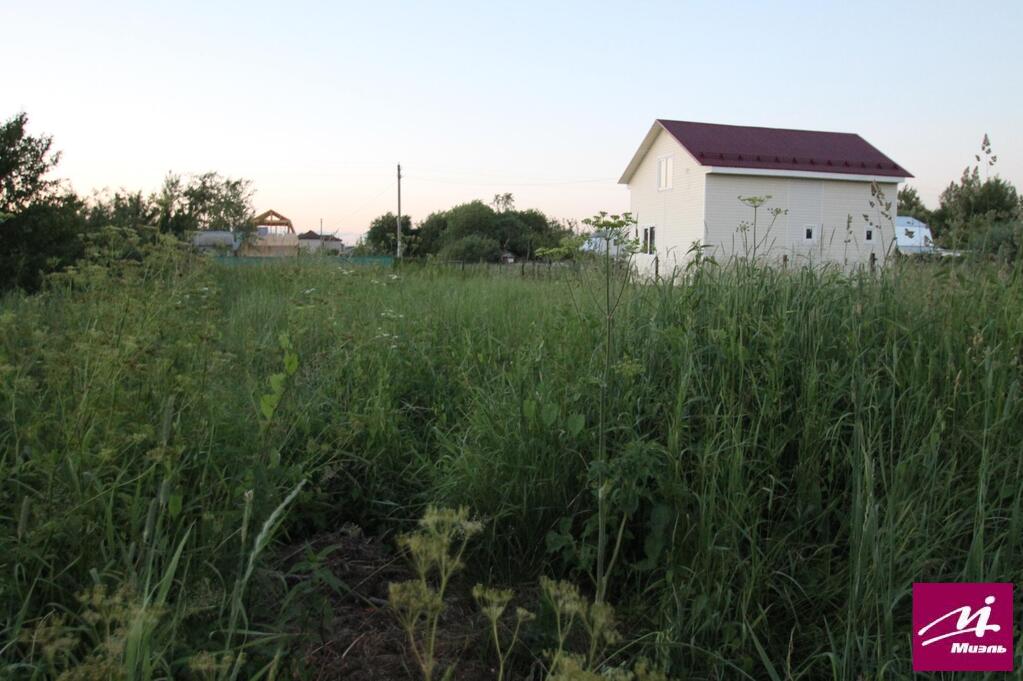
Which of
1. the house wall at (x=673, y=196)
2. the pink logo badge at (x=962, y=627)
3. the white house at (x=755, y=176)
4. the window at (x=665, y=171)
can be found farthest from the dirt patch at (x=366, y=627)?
the window at (x=665, y=171)

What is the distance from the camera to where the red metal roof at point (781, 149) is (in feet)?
80.7

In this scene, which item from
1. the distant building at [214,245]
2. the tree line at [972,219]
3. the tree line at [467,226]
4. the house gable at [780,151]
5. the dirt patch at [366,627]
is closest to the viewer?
the dirt patch at [366,627]

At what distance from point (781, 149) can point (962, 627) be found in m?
26.2

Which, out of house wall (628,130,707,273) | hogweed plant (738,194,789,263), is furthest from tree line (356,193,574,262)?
hogweed plant (738,194,789,263)

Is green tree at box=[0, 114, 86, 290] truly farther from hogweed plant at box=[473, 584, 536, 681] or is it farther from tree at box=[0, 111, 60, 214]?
hogweed plant at box=[473, 584, 536, 681]

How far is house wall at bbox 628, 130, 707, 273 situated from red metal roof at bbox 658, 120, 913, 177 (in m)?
0.57

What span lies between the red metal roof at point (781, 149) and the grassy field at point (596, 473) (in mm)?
22344

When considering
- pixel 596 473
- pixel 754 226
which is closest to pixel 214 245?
pixel 754 226

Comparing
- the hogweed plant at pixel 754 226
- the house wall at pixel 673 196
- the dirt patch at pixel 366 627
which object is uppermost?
the house wall at pixel 673 196

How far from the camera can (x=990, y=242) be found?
3.58 metres

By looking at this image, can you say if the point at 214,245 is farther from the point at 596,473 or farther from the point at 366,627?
the point at 596,473

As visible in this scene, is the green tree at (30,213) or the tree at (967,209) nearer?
the tree at (967,209)

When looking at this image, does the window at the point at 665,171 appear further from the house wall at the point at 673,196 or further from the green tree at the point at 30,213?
the green tree at the point at 30,213

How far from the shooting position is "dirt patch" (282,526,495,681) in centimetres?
192
